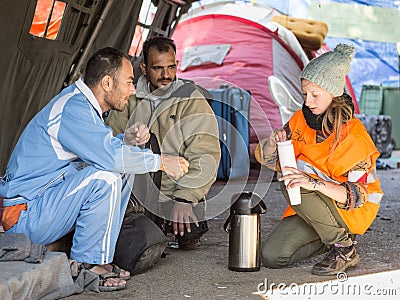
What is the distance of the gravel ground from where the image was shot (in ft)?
10.3

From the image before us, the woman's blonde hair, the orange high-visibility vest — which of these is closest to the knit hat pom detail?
the woman's blonde hair

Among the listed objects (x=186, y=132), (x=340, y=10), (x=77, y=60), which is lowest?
(x=186, y=132)

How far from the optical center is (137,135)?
11.5 ft

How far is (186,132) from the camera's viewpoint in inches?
162

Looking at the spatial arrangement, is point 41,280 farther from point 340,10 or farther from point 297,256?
point 340,10

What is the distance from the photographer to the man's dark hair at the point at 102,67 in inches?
133

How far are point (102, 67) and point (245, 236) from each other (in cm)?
106

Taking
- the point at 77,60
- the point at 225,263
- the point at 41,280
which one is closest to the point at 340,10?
the point at 77,60

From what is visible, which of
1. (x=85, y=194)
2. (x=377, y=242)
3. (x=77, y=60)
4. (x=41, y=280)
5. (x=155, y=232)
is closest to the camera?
(x=41, y=280)

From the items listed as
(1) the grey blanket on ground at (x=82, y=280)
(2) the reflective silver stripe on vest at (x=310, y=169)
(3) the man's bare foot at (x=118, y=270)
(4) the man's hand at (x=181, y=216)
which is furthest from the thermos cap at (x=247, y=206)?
(1) the grey blanket on ground at (x=82, y=280)

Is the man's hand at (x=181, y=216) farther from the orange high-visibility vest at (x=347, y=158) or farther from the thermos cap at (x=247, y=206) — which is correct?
the orange high-visibility vest at (x=347, y=158)

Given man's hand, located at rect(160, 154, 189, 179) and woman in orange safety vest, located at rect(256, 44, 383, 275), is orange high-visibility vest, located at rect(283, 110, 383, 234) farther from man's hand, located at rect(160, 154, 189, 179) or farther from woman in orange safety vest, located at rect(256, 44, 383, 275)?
man's hand, located at rect(160, 154, 189, 179)

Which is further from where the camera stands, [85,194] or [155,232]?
[155,232]

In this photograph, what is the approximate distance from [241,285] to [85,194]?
0.80 meters
